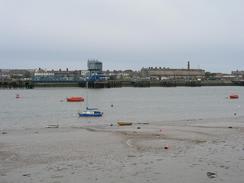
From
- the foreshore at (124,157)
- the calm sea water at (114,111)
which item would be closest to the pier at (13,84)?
the calm sea water at (114,111)

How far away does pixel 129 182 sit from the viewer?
16984mm

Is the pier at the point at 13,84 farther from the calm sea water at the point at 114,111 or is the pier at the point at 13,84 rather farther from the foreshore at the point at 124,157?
the foreshore at the point at 124,157

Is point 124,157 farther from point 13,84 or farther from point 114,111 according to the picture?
point 13,84

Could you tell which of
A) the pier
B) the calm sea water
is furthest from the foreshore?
the pier

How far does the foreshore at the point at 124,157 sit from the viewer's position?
17.9 m

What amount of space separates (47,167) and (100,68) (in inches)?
6828

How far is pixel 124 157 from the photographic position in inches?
874

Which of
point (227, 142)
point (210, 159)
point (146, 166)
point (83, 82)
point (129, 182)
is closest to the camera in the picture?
point (129, 182)

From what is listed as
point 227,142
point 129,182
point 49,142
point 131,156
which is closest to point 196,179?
point 129,182

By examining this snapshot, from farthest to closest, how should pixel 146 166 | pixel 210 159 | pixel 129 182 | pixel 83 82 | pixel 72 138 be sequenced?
1. pixel 83 82
2. pixel 72 138
3. pixel 210 159
4. pixel 146 166
5. pixel 129 182

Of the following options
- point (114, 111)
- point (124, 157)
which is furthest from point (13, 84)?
point (124, 157)

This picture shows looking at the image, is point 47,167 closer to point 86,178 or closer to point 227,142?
point 86,178

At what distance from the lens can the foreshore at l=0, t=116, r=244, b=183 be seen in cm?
1791

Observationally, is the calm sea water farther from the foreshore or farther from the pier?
the pier
